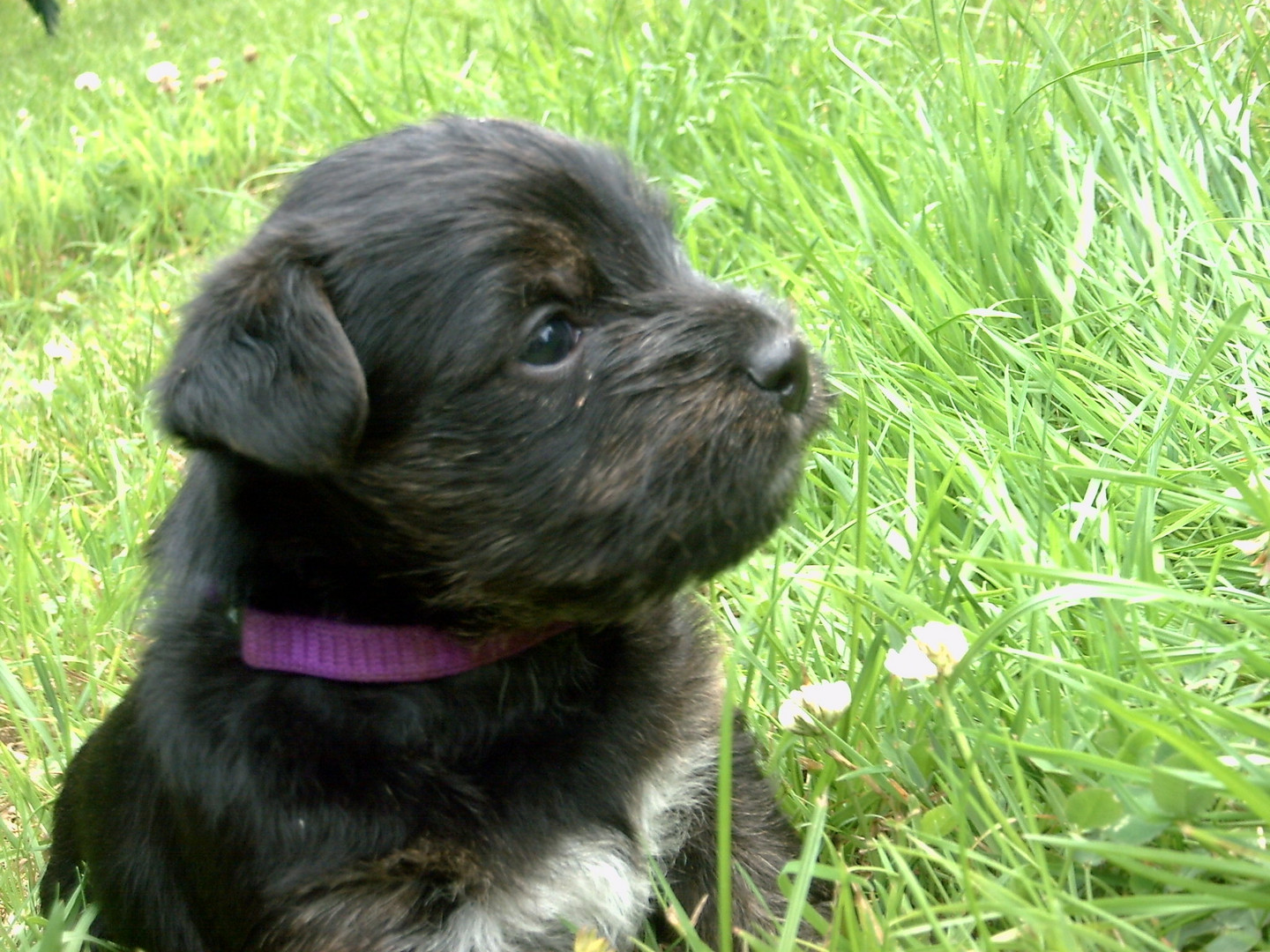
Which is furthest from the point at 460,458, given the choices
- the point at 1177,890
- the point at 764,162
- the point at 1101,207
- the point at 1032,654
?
the point at 764,162

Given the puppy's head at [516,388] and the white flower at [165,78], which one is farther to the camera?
the white flower at [165,78]

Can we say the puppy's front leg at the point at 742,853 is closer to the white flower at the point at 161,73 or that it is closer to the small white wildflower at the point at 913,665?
the small white wildflower at the point at 913,665

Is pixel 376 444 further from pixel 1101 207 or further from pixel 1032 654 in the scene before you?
pixel 1101 207

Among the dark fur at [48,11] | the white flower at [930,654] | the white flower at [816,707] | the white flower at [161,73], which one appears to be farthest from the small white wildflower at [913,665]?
the dark fur at [48,11]

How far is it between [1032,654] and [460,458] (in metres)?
0.94

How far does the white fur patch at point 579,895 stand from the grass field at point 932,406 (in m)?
0.30

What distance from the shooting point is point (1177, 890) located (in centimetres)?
176

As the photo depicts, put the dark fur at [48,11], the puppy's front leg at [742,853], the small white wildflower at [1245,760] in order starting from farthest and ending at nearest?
the dark fur at [48,11] → the puppy's front leg at [742,853] → the small white wildflower at [1245,760]

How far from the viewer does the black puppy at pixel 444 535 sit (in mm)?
1968

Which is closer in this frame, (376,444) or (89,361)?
(376,444)

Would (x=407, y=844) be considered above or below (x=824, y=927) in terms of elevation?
above

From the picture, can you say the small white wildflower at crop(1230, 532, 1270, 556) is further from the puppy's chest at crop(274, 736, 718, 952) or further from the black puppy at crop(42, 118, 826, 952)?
the puppy's chest at crop(274, 736, 718, 952)

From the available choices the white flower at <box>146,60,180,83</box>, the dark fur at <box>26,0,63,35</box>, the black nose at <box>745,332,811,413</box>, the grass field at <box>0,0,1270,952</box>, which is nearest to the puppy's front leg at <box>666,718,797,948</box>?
the grass field at <box>0,0,1270,952</box>

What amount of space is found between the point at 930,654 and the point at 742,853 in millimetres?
676
